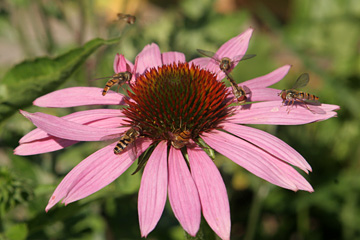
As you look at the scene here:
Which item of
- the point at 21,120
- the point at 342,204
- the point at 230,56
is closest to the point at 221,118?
the point at 230,56

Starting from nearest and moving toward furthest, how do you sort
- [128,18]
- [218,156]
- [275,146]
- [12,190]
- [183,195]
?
1. [183,195]
2. [275,146]
3. [12,190]
4. [128,18]
5. [218,156]

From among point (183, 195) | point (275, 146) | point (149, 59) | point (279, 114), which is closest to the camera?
point (183, 195)

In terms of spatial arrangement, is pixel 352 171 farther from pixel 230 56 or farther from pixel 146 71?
pixel 146 71

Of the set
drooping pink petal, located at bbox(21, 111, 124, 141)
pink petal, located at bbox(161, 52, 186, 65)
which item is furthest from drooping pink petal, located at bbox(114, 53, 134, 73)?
drooping pink petal, located at bbox(21, 111, 124, 141)

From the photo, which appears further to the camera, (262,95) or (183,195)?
(262,95)

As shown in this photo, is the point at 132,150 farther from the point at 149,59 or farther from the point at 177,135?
the point at 149,59

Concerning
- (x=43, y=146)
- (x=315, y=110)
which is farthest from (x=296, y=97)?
(x=43, y=146)
